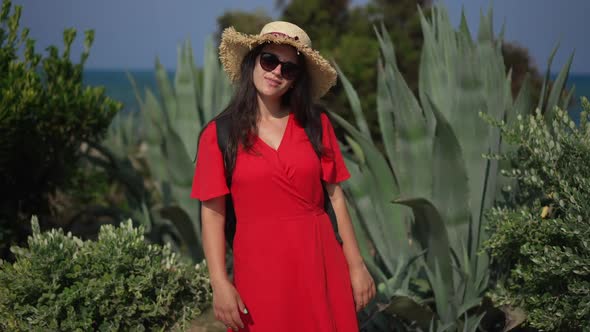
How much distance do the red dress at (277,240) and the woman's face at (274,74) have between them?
0.58 ft

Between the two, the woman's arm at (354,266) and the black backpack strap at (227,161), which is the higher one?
the black backpack strap at (227,161)

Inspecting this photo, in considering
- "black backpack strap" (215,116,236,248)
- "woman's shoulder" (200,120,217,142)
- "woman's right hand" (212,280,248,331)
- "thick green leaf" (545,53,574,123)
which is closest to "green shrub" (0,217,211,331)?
"black backpack strap" (215,116,236,248)

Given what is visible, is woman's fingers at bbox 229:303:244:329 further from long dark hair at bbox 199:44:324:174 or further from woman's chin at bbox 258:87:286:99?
woman's chin at bbox 258:87:286:99

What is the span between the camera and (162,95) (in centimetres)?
496

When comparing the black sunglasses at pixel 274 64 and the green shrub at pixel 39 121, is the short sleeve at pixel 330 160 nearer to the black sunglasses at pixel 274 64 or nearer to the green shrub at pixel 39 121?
the black sunglasses at pixel 274 64

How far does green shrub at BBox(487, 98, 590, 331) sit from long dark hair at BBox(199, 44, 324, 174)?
1132mm

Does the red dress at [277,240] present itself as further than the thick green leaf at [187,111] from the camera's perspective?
No

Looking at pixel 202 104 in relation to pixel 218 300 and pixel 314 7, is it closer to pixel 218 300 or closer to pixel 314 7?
pixel 218 300

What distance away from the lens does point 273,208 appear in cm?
249

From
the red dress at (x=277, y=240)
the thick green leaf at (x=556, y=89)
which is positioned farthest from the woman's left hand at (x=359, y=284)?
the thick green leaf at (x=556, y=89)

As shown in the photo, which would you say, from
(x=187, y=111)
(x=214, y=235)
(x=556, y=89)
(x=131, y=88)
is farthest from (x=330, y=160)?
(x=131, y=88)

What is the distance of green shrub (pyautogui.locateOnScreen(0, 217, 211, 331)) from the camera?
10.3 ft

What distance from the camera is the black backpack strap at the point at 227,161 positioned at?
2463 millimetres

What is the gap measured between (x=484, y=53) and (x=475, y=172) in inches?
25.0
